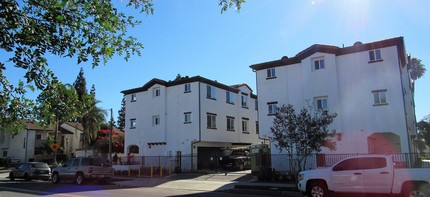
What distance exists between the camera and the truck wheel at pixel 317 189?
1487 centimetres

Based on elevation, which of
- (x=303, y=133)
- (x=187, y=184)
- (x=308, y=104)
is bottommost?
(x=187, y=184)

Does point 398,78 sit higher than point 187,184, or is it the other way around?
point 398,78

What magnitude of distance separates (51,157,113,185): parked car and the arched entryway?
18228 mm

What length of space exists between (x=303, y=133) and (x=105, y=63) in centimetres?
1593

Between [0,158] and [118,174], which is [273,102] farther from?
[0,158]

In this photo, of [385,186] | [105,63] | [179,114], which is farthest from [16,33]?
[179,114]

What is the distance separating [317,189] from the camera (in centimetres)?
1508

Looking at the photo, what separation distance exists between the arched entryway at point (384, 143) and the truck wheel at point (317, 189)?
1285 centimetres

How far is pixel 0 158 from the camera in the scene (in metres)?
57.0

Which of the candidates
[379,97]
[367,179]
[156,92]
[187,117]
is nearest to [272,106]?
[379,97]

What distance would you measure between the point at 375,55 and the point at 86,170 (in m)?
20.7

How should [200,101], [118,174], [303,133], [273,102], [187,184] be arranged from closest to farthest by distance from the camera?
1. [303,133]
2. [187,184]
3. [273,102]
4. [118,174]
5. [200,101]

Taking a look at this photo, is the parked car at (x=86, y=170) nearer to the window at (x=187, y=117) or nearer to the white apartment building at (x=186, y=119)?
the white apartment building at (x=186, y=119)

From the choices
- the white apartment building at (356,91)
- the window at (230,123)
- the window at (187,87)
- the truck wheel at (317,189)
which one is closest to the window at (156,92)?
the window at (187,87)
